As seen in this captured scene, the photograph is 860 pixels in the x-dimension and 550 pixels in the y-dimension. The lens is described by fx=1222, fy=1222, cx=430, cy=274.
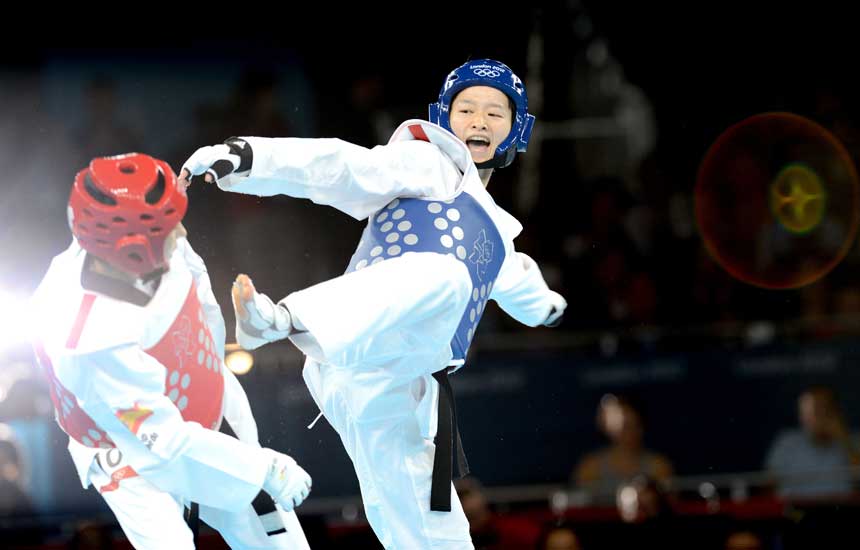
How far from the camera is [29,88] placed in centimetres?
564

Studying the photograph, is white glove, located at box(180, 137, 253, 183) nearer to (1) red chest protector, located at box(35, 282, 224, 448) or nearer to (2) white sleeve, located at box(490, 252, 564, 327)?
(1) red chest protector, located at box(35, 282, 224, 448)

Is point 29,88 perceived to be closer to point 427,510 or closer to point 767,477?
point 427,510

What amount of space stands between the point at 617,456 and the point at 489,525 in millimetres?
1075

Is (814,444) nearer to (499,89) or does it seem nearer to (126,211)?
(499,89)

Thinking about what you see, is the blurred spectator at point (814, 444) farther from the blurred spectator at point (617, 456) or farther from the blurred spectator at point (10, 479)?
the blurred spectator at point (10, 479)

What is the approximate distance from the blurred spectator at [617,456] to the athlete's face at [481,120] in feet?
8.16

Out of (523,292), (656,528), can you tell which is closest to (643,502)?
(656,528)

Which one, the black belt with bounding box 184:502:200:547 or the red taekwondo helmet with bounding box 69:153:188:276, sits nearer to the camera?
the red taekwondo helmet with bounding box 69:153:188:276

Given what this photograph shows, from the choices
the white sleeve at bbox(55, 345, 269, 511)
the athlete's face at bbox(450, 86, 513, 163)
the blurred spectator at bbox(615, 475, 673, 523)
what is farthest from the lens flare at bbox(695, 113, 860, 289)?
the white sleeve at bbox(55, 345, 269, 511)

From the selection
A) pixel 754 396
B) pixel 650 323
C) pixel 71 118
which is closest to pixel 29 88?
pixel 71 118

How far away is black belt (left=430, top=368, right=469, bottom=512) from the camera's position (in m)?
3.66

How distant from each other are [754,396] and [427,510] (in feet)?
10.1

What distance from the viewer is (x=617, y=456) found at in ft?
19.9

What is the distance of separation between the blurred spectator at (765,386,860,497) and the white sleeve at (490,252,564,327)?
2.30 m
